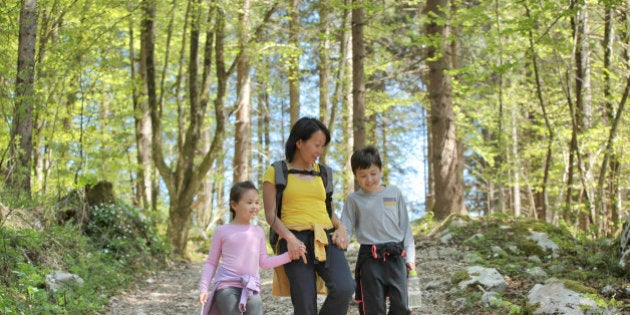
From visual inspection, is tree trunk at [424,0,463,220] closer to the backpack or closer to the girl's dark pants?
the backpack

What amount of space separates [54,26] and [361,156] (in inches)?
212

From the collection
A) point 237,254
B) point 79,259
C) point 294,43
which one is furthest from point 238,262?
point 294,43

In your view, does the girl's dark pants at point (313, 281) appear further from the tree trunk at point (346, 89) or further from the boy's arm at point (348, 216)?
the tree trunk at point (346, 89)

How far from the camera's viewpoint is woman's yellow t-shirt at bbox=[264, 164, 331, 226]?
3928 millimetres

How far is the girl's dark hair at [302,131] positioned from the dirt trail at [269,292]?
2.88 meters

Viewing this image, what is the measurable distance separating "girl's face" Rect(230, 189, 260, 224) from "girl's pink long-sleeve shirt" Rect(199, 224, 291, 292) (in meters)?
0.07

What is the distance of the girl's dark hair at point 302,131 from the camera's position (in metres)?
3.96

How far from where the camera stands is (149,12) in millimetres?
12469

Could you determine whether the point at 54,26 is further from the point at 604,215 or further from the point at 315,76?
the point at 315,76

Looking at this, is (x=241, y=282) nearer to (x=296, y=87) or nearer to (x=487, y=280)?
(x=487, y=280)

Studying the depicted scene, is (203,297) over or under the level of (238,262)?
under

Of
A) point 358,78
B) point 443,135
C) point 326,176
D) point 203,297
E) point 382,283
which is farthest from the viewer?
point 443,135

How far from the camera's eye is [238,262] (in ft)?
12.7

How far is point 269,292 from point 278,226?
4547 mm
